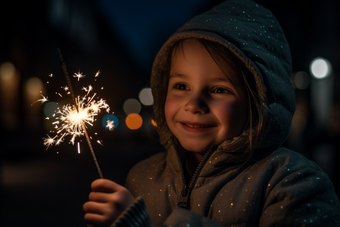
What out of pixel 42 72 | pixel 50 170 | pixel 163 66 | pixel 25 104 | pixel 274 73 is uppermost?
pixel 42 72

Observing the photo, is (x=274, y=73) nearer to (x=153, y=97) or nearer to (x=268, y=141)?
(x=268, y=141)

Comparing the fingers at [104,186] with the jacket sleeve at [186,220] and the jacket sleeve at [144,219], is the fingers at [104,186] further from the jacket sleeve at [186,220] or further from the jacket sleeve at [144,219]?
the jacket sleeve at [186,220]

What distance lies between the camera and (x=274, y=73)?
179 centimetres

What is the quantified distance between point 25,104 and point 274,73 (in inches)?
780

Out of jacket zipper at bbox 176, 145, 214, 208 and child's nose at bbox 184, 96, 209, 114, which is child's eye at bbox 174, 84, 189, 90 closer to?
child's nose at bbox 184, 96, 209, 114

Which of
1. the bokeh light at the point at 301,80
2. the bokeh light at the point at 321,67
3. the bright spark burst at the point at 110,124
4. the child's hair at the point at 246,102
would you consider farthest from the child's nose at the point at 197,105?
the bokeh light at the point at 301,80

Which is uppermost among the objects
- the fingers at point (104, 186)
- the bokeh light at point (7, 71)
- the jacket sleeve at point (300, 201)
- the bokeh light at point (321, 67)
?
the bokeh light at point (7, 71)

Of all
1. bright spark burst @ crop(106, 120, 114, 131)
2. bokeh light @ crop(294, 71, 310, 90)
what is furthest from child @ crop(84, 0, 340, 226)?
bokeh light @ crop(294, 71, 310, 90)

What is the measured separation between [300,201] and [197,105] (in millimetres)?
746

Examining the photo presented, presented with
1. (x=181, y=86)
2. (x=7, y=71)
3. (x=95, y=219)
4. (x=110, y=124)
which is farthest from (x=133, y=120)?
(x=7, y=71)

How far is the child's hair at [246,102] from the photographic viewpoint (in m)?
1.68

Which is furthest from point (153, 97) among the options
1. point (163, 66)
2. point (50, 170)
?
point (50, 170)

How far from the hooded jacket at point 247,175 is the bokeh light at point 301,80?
1721cm

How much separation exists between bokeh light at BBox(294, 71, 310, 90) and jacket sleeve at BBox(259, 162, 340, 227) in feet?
57.7
